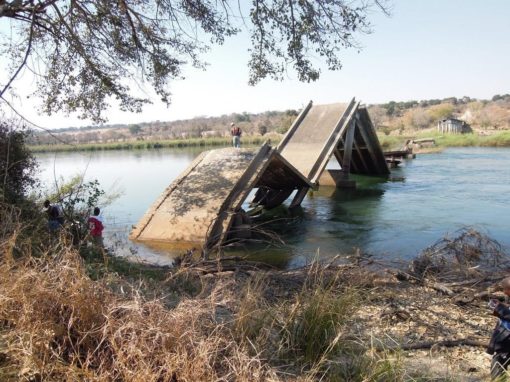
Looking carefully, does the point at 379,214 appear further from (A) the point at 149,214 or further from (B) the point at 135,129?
(B) the point at 135,129

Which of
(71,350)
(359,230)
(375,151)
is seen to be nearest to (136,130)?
(375,151)

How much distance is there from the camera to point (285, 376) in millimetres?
3400

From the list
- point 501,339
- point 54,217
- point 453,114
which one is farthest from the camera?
point 453,114

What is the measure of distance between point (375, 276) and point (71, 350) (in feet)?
16.4

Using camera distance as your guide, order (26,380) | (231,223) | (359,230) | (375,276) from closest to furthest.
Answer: (26,380)
(375,276)
(231,223)
(359,230)

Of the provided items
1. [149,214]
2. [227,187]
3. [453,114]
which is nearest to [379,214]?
[227,187]

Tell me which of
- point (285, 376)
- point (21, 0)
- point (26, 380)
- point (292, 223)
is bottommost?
point (292, 223)

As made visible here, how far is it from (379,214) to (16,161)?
34.1 feet

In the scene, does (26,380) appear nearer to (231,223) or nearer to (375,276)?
(375,276)

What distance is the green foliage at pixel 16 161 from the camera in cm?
794

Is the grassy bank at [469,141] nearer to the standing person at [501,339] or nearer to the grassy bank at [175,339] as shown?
the standing person at [501,339]

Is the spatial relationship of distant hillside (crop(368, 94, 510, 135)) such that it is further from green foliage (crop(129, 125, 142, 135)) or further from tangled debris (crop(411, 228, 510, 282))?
green foliage (crop(129, 125, 142, 135))

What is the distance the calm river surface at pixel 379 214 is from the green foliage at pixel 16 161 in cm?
101

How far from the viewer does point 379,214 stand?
14.6m
